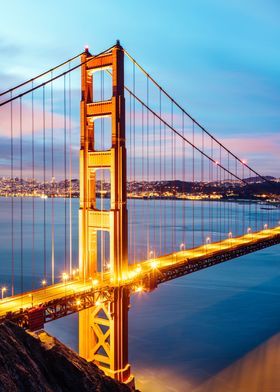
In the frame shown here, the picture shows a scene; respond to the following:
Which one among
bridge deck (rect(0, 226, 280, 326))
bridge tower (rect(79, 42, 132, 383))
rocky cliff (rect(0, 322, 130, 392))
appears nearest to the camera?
rocky cliff (rect(0, 322, 130, 392))

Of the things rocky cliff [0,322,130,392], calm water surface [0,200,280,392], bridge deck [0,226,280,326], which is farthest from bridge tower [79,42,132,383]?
rocky cliff [0,322,130,392]

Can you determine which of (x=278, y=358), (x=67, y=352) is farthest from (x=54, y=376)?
(x=278, y=358)

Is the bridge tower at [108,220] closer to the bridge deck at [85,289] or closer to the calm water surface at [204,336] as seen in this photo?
the bridge deck at [85,289]

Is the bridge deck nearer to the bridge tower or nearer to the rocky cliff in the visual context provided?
the bridge tower

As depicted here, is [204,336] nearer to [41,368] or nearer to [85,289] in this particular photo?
[85,289]

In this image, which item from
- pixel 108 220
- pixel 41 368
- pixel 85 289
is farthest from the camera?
pixel 108 220

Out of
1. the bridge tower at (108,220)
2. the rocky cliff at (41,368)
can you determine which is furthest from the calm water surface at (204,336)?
the rocky cliff at (41,368)

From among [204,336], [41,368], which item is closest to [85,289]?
[41,368]
